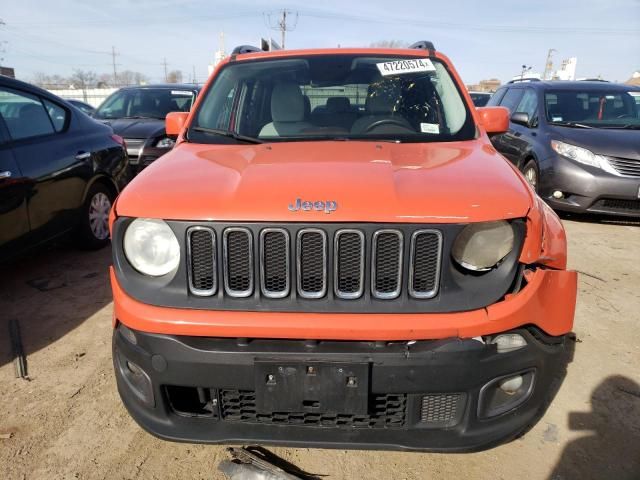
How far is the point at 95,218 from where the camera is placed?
4887mm

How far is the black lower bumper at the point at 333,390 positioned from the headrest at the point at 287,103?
162 cm

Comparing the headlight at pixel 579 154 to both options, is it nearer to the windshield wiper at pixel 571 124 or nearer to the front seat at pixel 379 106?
the windshield wiper at pixel 571 124

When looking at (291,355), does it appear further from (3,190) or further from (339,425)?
(3,190)

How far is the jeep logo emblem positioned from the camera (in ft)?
5.65

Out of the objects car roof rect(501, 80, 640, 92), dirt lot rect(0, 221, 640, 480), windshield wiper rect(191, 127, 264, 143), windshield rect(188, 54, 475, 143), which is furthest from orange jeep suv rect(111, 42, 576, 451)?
car roof rect(501, 80, 640, 92)

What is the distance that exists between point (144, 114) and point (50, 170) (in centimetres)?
470

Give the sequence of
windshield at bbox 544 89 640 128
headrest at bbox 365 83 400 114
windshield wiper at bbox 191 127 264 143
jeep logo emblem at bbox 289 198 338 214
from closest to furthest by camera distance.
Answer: jeep logo emblem at bbox 289 198 338 214 < windshield wiper at bbox 191 127 264 143 < headrest at bbox 365 83 400 114 < windshield at bbox 544 89 640 128

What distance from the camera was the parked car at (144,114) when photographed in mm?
7262

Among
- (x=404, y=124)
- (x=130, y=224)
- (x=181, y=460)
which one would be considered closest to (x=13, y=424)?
(x=181, y=460)

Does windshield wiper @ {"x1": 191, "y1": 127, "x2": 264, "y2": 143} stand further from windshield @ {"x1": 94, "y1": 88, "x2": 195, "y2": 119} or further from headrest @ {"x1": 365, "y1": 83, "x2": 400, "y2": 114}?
windshield @ {"x1": 94, "y1": 88, "x2": 195, "y2": 119}

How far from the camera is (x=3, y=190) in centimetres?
350

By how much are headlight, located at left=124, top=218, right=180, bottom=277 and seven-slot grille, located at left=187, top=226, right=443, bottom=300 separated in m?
0.13

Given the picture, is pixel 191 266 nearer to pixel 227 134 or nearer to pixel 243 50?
pixel 227 134

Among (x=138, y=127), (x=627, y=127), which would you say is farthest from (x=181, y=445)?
(x=627, y=127)
